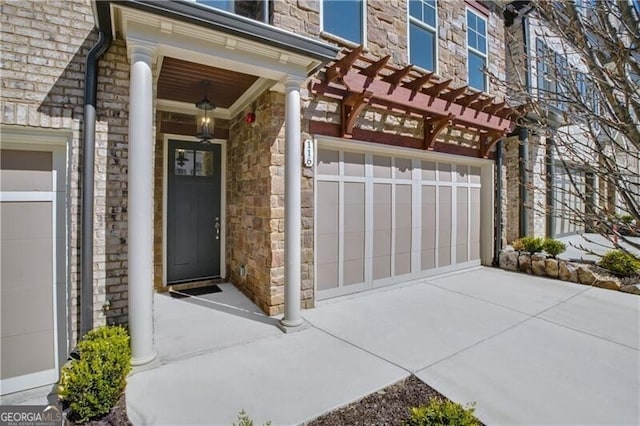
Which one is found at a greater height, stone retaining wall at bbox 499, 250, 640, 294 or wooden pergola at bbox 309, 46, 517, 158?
wooden pergola at bbox 309, 46, 517, 158

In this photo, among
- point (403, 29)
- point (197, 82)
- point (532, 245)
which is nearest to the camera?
point (197, 82)

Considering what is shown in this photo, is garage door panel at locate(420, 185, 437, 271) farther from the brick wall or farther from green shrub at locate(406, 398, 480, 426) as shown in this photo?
the brick wall

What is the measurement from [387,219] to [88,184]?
426 cm

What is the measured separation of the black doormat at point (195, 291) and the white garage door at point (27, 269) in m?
1.92

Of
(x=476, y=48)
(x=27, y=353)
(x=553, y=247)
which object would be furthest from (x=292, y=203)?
(x=476, y=48)

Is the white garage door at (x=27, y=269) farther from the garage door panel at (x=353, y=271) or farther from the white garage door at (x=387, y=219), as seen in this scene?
the garage door panel at (x=353, y=271)

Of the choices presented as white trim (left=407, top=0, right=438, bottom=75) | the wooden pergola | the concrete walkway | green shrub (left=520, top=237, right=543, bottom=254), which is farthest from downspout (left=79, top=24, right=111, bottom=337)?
green shrub (left=520, top=237, right=543, bottom=254)

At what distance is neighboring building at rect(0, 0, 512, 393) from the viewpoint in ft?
9.15

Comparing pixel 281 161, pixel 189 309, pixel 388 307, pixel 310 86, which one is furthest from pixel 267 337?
pixel 310 86

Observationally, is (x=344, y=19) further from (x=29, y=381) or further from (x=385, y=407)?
(x=29, y=381)

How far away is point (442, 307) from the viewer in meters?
4.52

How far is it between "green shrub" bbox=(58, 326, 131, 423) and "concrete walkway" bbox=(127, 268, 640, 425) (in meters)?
0.21

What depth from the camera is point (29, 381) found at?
2865mm

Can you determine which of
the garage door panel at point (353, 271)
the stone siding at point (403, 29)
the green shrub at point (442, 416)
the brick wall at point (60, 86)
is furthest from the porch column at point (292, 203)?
the green shrub at point (442, 416)
